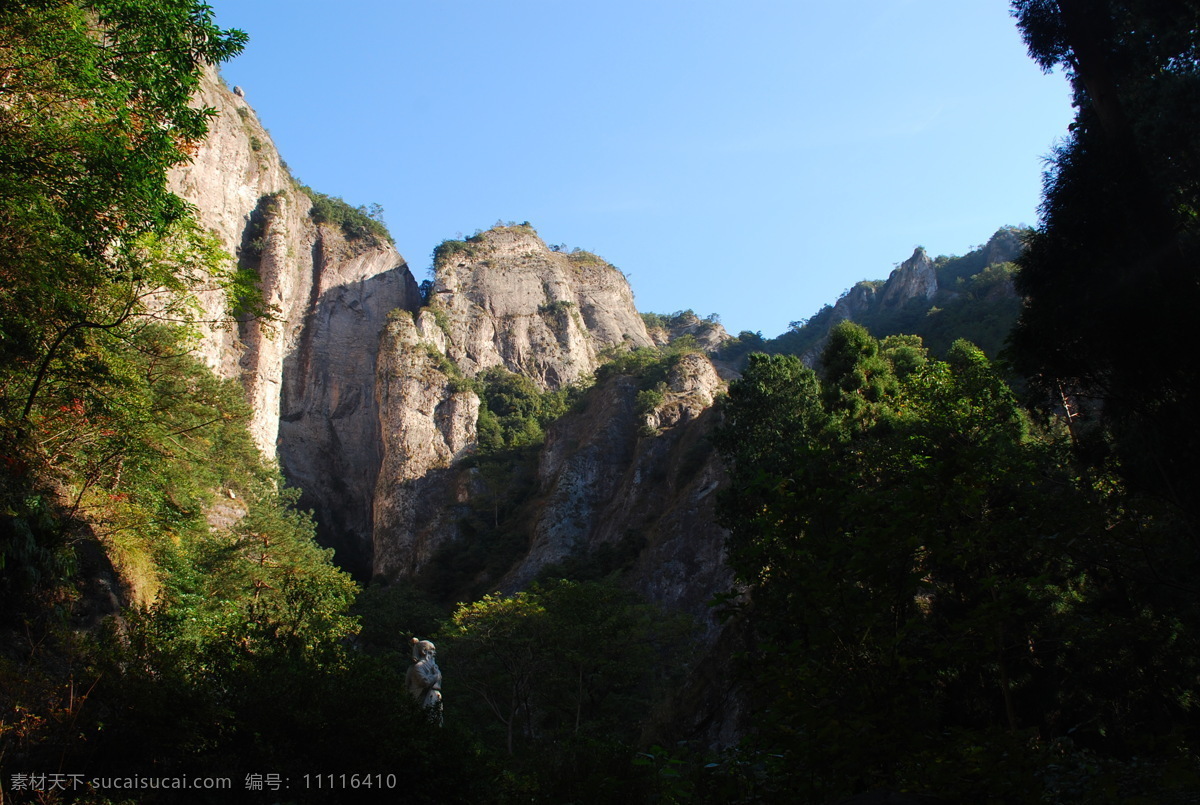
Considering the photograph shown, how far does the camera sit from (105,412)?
32.5ft

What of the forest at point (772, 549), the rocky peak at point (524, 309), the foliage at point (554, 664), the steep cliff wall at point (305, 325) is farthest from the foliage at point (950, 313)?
the steep cliff wall at point (305, 325)

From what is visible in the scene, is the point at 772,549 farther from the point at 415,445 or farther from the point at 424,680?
the point at 415,445

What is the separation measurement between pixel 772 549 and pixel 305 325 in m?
60.8

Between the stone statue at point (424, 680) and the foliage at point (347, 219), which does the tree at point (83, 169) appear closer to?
the stone statue at point (424, 680)

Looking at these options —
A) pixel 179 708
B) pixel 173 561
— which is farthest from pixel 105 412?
pixel 173 561

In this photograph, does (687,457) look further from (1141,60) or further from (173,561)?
Answer: (1141,60)

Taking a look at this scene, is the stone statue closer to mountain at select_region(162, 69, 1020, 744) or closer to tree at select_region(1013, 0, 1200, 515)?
tree at select_region(1013, 0, 1200, 515)

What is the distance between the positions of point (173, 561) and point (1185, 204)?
18.6 m

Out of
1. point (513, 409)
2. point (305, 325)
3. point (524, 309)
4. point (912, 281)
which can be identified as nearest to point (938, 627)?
point (513, 409)

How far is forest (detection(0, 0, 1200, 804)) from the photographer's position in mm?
5160

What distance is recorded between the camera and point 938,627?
8.79 meters

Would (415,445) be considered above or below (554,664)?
above

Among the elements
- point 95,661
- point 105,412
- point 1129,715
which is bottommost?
point 1129,715

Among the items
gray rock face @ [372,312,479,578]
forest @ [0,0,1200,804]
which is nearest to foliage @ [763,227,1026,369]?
forest @ [0,0,1200,804]
